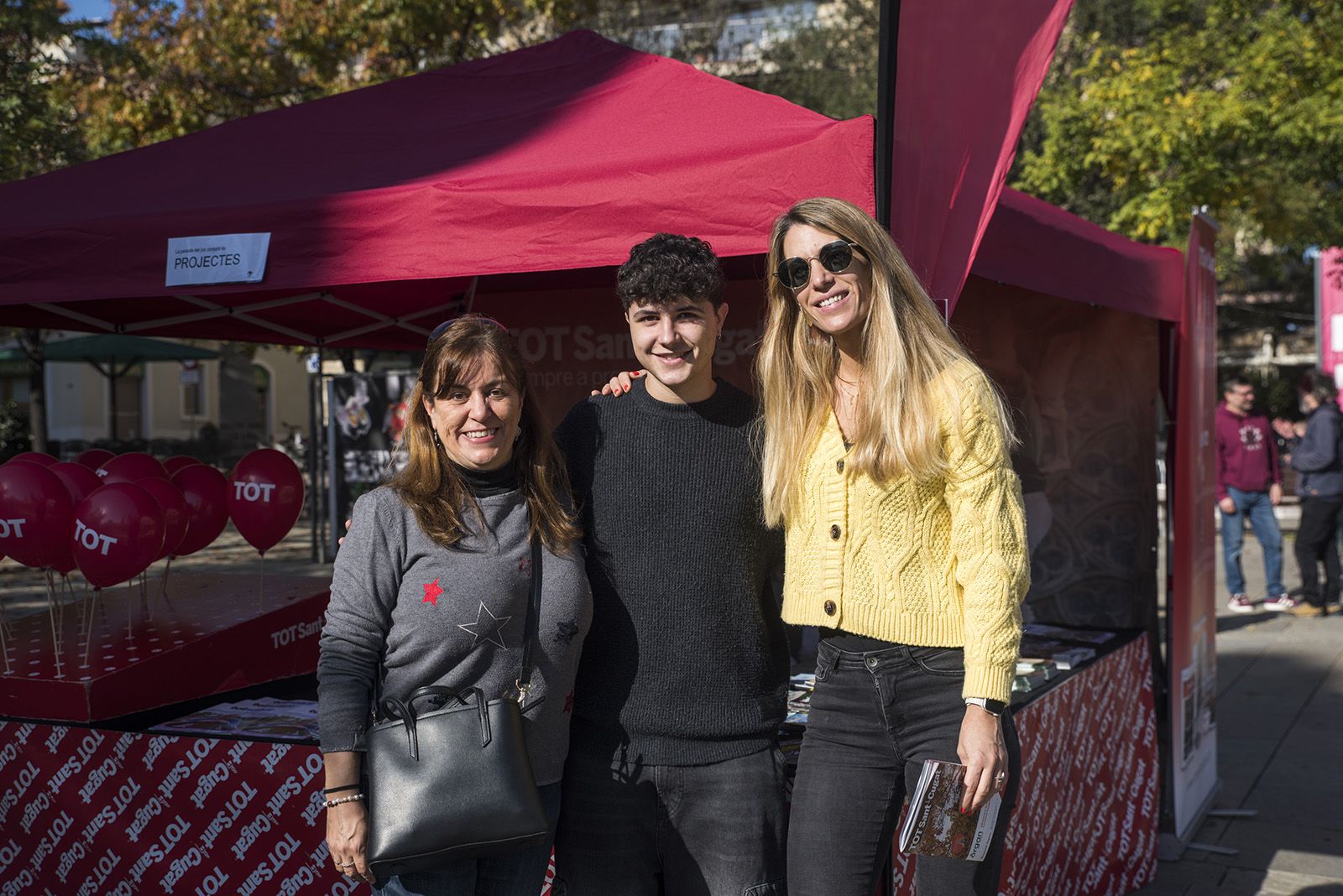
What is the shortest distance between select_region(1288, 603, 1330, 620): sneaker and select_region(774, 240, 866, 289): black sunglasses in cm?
914

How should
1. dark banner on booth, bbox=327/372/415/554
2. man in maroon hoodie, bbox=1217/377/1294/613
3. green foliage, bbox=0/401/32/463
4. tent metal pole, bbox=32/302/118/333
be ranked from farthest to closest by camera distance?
green foliage, bbox=0/401/32/463, dark banner on booth, bbox=327/372/415/554, man in maroon hoodie, bbox=1217/377/1294/613, tent metal pole, bbox=32/302/118/333

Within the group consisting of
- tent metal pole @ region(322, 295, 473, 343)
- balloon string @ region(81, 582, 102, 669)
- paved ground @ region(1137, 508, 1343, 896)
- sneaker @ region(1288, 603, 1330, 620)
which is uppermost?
tent metal pole @ region(322, 295, 473, 343)

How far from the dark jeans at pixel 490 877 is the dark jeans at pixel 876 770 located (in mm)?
447

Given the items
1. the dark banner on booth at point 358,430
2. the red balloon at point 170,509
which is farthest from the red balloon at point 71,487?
the dark banner on booth at point 358,430

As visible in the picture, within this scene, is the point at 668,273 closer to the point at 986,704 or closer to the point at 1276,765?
the point at 986,704

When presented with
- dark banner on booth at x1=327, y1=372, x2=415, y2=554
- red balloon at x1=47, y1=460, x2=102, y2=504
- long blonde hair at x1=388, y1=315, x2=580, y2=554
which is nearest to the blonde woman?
long blonde hair at x1=388, y1=315, x2=580, y2=554

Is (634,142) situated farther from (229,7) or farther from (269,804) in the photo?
(229,7)

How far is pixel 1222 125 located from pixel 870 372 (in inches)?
366

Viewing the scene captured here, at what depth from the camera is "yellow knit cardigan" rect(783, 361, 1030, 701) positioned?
2.08 meters

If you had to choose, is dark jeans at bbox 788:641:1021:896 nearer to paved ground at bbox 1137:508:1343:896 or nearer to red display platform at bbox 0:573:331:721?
red display platform at bbox 0:573:331:721

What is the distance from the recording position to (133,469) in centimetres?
430

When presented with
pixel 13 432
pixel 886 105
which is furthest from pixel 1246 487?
pixel 13 432

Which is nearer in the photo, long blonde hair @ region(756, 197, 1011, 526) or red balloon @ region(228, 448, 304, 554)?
long blonde hair @ region(756, 197, 1011, 526)

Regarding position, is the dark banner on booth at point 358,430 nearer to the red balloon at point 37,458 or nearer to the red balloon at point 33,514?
the red balloon at point 37,458
